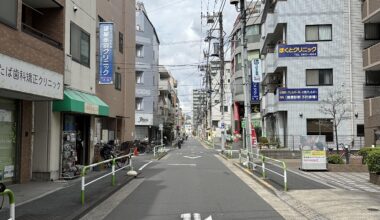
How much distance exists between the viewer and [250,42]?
55.7 meters

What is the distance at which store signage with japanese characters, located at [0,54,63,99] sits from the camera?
11.6 metres

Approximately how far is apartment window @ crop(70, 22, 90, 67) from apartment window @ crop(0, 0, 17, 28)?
571cm

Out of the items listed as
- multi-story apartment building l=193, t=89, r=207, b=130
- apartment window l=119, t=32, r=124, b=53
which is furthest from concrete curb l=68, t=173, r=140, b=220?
multi-story apartment building l=193, t=89, r=207, b=130

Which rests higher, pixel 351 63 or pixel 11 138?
pixel 351 63

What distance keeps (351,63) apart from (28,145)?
2672cm

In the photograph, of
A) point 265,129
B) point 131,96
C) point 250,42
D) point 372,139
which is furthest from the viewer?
point 250,42

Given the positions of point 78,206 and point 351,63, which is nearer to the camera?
point 78,206

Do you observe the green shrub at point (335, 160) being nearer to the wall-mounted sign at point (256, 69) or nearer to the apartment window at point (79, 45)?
the wall-mounted sign at point (256, 69)

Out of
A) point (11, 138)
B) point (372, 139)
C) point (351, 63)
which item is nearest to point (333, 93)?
point (351, 63)

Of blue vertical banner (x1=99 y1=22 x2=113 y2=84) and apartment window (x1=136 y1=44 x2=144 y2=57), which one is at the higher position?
apartment window (x1=136 y1=44 x2=144 y2=57)

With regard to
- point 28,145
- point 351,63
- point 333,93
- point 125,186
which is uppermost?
point 351,63

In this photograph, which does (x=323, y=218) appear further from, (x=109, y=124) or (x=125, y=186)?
(x=109, y=124)

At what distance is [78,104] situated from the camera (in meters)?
17.2

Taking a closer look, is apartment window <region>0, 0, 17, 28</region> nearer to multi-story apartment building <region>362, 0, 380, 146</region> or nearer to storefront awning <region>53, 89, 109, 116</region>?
storefront awning <region>53, 89, 109, 116</region>
